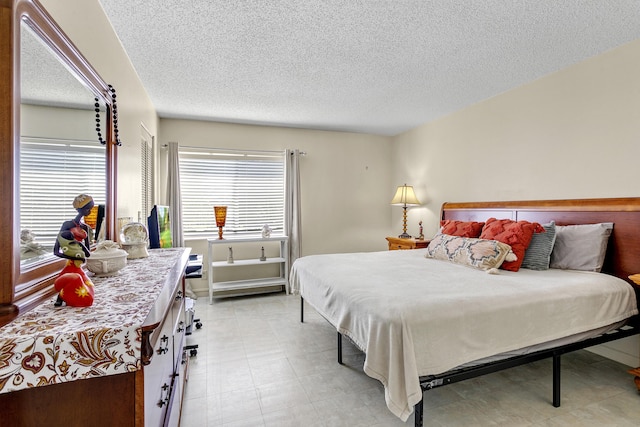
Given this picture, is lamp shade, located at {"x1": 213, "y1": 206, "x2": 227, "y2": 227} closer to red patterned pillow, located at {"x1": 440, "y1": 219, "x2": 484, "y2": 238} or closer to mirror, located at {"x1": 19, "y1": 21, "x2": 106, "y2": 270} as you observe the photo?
mirror, located at {"x1": 19, "y1": 21, "x2": 106, "y2": 270}

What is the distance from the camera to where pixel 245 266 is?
4.56 meters

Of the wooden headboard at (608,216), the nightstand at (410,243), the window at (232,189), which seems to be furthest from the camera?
the window at (232,189)

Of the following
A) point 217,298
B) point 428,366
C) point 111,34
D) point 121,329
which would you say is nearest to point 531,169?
point 428,366

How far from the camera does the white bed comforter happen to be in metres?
1.52

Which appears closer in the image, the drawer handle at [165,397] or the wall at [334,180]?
the drawer handle at [165,397]

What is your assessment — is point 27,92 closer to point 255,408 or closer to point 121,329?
point 121,329

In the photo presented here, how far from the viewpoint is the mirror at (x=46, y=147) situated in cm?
99

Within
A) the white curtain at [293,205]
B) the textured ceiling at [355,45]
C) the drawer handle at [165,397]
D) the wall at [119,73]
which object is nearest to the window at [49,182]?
the wall at [119,73]

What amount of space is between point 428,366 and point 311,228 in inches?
136

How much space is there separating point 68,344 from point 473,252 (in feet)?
8.58

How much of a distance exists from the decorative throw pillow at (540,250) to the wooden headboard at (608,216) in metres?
0.28

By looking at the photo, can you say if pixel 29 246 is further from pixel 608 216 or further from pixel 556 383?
pixel 608 216

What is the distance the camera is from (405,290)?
187 cm

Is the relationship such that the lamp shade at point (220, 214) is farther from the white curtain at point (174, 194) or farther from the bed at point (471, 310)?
the bed at point (471, 310)
